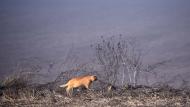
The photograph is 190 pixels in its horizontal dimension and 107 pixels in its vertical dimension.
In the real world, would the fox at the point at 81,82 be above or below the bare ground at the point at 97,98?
above

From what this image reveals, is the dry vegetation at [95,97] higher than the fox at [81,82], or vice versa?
the fox at [81,82]

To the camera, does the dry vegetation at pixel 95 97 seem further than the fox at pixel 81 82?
No

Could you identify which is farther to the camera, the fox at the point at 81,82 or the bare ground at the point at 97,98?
the fox at the point at 81,82

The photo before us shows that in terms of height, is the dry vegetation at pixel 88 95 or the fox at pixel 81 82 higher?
the fox at pixel 81 82

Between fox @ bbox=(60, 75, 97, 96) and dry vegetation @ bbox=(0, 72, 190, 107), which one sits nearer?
dry vegetation @ bbox=(0, 72, 190, 107)

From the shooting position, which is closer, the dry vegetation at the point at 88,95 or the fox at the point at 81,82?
the dry vegetation at the point at 88,95

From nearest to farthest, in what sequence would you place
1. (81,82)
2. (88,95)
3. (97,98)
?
(97,98), (88,95), (81,82)

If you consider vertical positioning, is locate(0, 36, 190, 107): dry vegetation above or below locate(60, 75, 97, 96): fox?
below

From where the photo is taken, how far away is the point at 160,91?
559cm

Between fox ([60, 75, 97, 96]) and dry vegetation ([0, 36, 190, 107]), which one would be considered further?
fox ([60, 75, 97, 96])

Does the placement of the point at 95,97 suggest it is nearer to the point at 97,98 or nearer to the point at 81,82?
→ the point at 97,98

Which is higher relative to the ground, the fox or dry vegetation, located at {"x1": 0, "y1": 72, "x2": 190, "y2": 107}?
the fox

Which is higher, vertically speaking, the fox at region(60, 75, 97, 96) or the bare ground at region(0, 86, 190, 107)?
the fox at region(60, 75, 97, 96)

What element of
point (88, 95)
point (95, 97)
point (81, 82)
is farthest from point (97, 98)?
point (81, 82)
